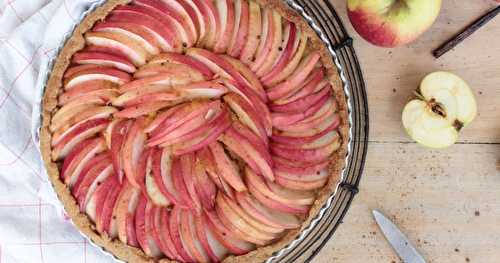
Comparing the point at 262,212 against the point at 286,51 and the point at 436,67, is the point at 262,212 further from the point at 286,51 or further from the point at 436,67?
the point at 436,67

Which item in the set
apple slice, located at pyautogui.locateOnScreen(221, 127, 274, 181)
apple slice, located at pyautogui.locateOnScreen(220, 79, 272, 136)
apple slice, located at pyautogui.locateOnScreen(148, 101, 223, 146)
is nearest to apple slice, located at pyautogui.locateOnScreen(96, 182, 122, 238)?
apple slice, located at pyautogui.locateOnScreen(148, 101, 223, 146)

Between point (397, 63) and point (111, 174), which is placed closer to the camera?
point (111, 174)

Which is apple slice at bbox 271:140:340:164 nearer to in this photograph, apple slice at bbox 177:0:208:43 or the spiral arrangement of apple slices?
the spiral arrangement of apple slices

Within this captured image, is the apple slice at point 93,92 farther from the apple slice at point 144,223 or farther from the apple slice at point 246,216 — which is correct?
the apple slice at point 246,216

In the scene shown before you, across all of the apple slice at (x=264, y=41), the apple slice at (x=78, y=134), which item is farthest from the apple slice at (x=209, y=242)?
the apple slice at (x=264, y=41)

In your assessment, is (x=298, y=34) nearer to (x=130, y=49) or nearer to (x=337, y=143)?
(x=337, y=143)

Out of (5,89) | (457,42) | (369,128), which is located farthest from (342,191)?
(5,89)
